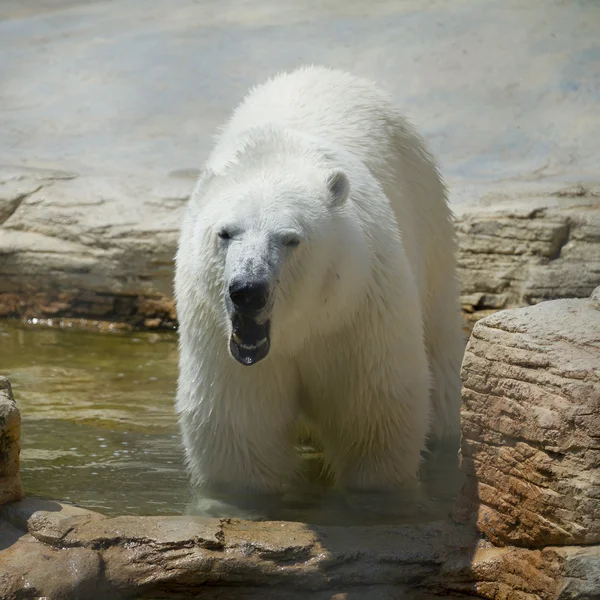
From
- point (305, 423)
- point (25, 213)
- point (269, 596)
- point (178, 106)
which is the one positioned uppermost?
point (178, 106)

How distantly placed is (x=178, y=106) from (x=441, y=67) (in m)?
2.58

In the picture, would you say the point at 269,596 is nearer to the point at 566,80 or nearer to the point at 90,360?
the point at 90,360

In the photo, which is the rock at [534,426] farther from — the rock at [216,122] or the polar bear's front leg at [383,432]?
the rock at [216,122]

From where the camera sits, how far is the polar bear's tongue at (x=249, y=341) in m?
3.22

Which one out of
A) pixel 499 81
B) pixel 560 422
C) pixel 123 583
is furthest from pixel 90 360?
pixel 499 81

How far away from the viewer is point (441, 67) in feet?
33.0

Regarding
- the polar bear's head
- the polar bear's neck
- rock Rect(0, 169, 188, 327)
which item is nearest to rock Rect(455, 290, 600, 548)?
the polar bear's head

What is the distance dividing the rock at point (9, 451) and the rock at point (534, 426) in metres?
1.39

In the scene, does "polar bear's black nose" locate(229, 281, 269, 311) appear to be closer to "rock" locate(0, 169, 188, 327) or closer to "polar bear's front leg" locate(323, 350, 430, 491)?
"polar bear's front leg" locate(323, 350, 430, 491)

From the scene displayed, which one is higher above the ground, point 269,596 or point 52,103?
point 52,103

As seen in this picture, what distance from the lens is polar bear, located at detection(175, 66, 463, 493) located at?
328 centimetres

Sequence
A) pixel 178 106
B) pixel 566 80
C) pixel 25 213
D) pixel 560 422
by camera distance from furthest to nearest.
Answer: pixel 178 106
pixel 566 80
pixel 25 213
pixel 560 422

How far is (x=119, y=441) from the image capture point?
4.81m

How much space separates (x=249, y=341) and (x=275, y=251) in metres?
0.29
